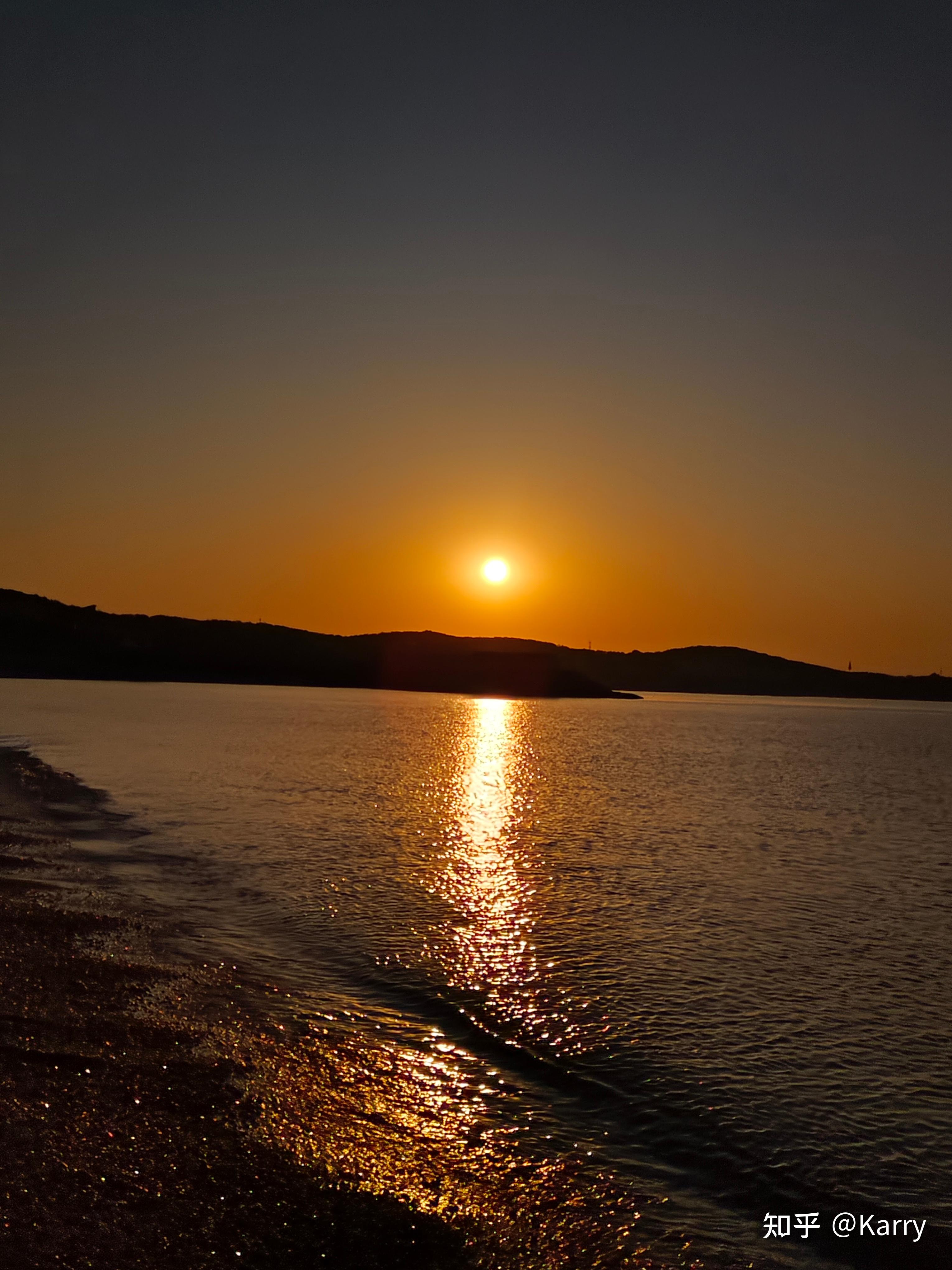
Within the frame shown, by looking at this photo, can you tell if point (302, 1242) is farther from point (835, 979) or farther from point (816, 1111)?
point (835, 979)

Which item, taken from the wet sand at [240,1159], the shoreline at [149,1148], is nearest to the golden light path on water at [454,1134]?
the wet sand at [240,1159]

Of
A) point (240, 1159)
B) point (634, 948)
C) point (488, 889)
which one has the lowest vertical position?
point (488, 889)

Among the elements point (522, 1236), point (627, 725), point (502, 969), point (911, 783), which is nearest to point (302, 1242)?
point (522, 1236)

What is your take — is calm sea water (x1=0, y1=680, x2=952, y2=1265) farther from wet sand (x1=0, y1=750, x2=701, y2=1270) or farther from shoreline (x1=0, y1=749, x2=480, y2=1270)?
shoreline (x1=0, y1=749, x2=480, y2=1270)

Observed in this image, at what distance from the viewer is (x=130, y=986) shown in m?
12.2

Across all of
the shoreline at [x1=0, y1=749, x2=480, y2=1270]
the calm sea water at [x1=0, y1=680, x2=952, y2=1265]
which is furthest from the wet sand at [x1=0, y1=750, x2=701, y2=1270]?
the calm sea water at [x1=0, y1=680, x2=952, y2=1265]

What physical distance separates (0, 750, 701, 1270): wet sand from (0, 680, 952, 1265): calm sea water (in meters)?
0.87

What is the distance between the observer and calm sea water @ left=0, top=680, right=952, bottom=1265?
30.2 feet

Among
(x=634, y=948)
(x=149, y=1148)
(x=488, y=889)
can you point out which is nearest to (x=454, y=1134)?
(x=149, y=1148)

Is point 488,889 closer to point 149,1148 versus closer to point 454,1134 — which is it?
point 454,1134

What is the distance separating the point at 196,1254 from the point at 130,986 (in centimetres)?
623

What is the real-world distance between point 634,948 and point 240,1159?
9.80 m

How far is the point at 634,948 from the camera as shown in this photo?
16.3 metres

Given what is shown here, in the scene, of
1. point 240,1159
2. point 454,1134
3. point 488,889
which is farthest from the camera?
point 488,889
